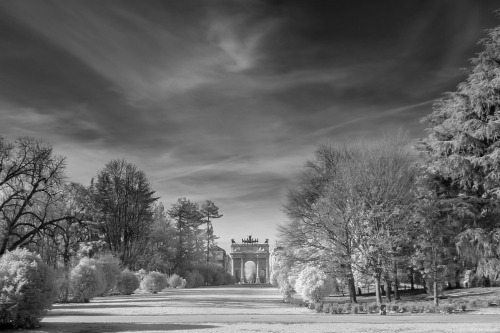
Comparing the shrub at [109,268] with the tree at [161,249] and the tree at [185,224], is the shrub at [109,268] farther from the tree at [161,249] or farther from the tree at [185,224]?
the tree at [185,224]

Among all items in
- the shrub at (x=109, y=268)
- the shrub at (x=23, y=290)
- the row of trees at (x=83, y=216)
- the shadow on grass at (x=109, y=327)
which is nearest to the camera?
the shadow on grass at (x=109, y=327)

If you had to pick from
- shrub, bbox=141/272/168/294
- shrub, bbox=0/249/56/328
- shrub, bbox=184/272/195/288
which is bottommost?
shrub, bbox=184/272/195/288

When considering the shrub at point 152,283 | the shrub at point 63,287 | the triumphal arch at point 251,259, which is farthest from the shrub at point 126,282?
the triumphal arch at point 251,259

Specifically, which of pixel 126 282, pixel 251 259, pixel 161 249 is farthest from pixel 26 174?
pixel 251 259

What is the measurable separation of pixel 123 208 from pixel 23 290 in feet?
115

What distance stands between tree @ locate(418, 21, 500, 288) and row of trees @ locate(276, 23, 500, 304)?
53mm

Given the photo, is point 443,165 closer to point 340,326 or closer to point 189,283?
point 340,326

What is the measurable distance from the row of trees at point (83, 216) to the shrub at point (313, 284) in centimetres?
1548

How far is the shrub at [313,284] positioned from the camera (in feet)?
84.1

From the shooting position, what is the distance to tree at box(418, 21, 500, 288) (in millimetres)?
24828

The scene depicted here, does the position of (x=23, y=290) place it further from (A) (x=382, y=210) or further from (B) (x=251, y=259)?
(B) (x=251, y=259)

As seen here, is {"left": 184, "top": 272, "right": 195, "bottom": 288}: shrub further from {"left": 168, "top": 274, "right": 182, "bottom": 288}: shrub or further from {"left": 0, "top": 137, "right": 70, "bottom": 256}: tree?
{"left": 0, "top": 137, "right": 70, "bottom": 256}: tree

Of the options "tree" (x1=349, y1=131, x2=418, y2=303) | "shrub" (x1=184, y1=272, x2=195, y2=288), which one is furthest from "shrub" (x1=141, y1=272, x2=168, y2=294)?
"tree" (x1=349, y1=131, x2=418, y2=303)

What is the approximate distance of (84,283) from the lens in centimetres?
3020
